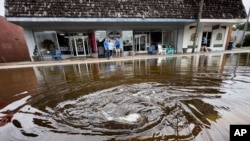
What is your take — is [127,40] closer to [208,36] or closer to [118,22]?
[118,22]

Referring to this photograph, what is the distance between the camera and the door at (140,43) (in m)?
14.8

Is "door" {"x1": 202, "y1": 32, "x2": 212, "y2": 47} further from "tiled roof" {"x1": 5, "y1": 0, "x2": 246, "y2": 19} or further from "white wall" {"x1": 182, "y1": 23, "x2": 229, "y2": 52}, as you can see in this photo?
"tiled roof" {"x1": 5, "y1": 0, "x2": 246, "y2": 19}

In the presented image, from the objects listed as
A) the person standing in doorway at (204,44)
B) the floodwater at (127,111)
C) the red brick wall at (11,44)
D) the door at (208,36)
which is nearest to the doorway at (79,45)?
the red brick wall at (11,44)

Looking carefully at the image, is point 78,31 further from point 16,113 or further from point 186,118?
point 186,118

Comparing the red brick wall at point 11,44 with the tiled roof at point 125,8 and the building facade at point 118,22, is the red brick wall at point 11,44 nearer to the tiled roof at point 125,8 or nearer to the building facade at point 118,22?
the building facade at point 118,22

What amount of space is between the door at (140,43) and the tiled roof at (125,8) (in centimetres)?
287

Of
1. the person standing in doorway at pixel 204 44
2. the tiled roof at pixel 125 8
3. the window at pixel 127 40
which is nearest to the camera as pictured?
the tiled roof at pixel 125 8

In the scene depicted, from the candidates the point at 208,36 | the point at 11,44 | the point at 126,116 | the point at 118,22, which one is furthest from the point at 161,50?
the point at 11,44

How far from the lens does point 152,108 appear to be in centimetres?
306

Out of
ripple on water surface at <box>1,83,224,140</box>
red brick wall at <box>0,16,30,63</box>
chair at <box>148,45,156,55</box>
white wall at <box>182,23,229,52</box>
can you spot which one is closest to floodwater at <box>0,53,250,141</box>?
ripple on water surface at <box>1,83,224,140</box>

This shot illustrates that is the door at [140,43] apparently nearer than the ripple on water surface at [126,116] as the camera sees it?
No

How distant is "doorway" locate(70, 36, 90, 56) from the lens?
13.6m

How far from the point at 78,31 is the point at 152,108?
12.2 metres

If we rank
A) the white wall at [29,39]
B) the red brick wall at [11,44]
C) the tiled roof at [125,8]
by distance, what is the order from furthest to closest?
the red brick wall at [11,44]
the white wall at [29,39]
the tiled roof at [125,8]
